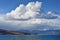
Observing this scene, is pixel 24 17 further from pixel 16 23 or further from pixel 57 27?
pixel 57 27

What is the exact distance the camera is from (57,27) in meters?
2.98

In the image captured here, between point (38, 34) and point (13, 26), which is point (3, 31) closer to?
point (13, 26)

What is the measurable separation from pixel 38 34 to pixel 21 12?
60cm

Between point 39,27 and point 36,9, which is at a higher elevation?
point 36,9

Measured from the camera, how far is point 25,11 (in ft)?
9.62

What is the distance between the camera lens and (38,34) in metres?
3.07

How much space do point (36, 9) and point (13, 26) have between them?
1.94ft

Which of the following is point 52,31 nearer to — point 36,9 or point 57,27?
point 57,27

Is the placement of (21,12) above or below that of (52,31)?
above

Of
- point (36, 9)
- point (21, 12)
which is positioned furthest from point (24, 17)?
point (36, 9)

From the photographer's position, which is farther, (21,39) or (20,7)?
(21,39)

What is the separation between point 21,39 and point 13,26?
35 centimetres

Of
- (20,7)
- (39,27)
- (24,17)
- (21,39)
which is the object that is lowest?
(21,39)

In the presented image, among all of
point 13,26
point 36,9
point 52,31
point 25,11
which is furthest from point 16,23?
point 52,31
